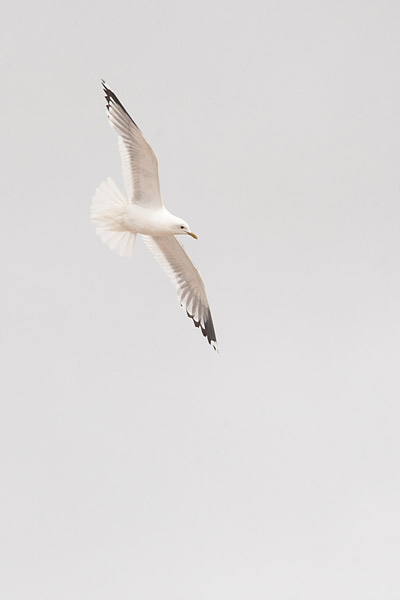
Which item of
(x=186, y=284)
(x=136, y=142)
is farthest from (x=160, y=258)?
(x=136, y=142)

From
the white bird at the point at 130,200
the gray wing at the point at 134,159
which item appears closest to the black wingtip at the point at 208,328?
the white bird at the point at 130,200

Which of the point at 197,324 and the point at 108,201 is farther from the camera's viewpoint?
the point at 197,324

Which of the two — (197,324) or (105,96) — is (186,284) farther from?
(105,96)

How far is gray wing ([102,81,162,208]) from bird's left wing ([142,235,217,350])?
584 mm

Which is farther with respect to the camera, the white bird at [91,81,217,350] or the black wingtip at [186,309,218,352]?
the black wingtip at [186,309,218,352]

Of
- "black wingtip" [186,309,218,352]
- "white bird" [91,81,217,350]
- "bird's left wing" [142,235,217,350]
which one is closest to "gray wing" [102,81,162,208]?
"white bird" [91,81,217,350]

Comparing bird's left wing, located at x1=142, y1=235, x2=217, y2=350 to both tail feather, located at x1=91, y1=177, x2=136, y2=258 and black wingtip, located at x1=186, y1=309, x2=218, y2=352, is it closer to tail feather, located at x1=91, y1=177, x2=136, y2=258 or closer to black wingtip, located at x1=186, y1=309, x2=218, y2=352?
black wingtip, located at x1=186, y1=309, x2=218, y2=352

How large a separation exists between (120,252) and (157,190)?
431mm

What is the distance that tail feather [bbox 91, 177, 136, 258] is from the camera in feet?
33.6

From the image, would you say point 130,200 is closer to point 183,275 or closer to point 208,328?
point 183,275

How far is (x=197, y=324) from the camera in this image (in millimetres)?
11195

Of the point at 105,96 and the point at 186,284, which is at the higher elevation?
the point at 105,96

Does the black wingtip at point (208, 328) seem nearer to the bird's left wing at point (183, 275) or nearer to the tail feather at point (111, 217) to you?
the bird's left wing at point (183, 275)

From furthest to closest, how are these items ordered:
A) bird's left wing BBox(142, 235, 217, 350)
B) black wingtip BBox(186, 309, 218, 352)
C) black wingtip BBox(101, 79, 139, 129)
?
black wingtip BBox(186, 309, 218, 352), bird's left wing BBox(142, 235, 217, 350), black wingtip BBox(101, 79, 139, 129)
